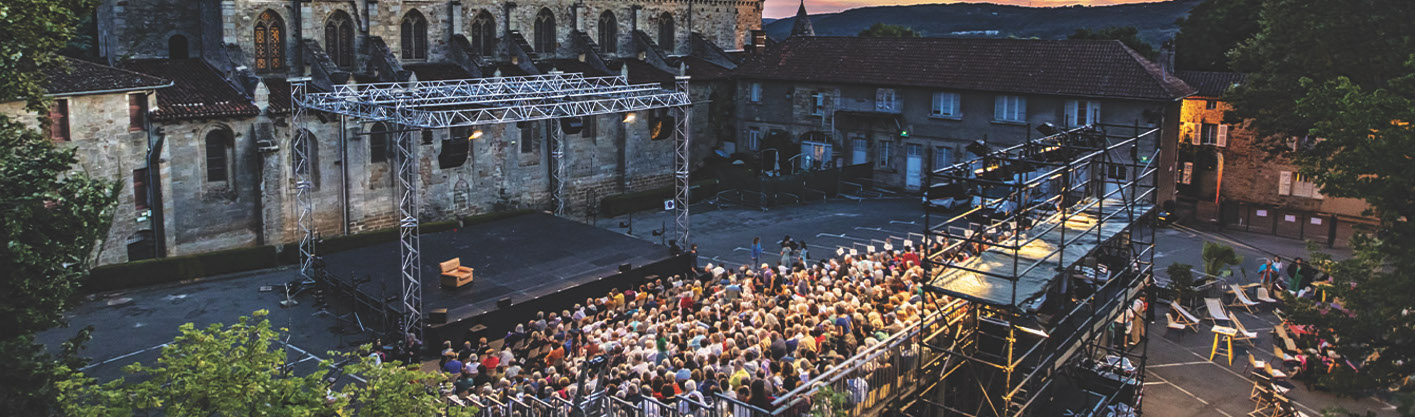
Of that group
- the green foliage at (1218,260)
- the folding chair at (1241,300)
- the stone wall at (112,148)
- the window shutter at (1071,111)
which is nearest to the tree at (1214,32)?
the window shutter at (1071,111)

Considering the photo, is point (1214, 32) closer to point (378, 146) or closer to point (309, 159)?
point (378, 146)

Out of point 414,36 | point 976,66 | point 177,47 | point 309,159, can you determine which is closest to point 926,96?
point 976,66

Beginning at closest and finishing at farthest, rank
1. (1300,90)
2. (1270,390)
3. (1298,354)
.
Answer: (1270,390) < (1298,354) < (1300,90)

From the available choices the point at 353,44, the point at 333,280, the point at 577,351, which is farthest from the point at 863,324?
the point at 353,44

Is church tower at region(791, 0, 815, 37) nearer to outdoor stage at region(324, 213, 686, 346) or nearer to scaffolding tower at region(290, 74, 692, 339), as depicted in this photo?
scaffolding tower at region(290, 74, 692, 339)

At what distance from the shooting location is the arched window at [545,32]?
1710 inches

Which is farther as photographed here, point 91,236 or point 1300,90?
point 1300,90

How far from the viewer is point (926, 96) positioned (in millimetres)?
41062

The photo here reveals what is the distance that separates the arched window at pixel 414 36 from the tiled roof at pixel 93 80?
10.8 metres

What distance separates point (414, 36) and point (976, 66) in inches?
843

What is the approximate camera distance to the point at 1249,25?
1863 inches

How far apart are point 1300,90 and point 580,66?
86.4 feet

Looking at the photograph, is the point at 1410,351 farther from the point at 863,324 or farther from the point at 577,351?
the point at 577,351

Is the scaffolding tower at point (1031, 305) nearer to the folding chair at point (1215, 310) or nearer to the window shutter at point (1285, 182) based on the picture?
the folding chair at point (1215, 310)
